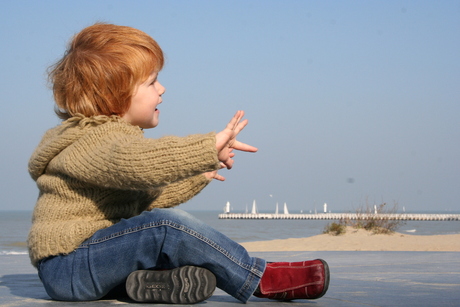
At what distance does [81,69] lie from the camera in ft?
7.23

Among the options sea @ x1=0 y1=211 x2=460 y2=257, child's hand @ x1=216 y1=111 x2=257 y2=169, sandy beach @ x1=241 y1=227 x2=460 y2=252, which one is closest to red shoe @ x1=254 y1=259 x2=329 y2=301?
child's hand @ x1=216 y1=111 x2=257 y2=169

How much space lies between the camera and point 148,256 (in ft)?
6.57

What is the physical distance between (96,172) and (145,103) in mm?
470

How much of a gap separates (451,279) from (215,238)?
1.39m

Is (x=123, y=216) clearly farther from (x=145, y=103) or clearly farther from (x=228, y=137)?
(x=228, y=137)

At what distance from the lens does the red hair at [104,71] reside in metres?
2.19

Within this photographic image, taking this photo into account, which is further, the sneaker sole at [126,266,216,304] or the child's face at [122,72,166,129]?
the child's face at [122,72,166,129]

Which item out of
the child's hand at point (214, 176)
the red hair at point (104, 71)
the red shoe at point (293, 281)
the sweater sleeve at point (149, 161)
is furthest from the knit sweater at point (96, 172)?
the red shoe at point (293, 281)

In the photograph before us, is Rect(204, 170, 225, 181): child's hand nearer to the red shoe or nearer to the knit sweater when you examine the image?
the knit sweater

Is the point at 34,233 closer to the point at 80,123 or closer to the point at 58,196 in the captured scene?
the point at 58,196

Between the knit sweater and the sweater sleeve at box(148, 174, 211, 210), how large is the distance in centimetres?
22

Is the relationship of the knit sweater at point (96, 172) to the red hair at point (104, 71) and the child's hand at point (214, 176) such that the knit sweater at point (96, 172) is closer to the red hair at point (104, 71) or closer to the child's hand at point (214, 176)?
the red hair at point (104, 71)

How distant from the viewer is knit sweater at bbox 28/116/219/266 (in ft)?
5.99

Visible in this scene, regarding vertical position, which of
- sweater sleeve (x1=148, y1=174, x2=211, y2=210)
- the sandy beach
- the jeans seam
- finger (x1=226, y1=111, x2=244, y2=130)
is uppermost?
finger (x1=226, y1=111, x2=244, y2=130)
